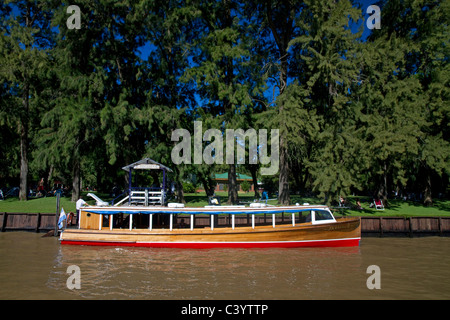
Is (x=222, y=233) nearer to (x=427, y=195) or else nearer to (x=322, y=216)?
(x=322, y=216)

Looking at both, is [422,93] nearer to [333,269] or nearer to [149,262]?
[333,269]

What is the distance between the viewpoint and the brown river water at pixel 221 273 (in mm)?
11414

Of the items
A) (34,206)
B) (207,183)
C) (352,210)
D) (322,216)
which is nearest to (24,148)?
(34,206)

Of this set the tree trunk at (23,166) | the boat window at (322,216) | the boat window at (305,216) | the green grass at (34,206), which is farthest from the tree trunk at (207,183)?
the tree trunk at (23,166)

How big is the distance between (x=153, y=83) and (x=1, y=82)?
1447 centimetres

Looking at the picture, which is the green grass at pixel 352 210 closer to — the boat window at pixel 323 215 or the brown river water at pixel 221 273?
the brown river water at pixel 221 273

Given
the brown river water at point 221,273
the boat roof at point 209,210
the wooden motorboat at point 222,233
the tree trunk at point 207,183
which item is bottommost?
the brown river water at point 221,273

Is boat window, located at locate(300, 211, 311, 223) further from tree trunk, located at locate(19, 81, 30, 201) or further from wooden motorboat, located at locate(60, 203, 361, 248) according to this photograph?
tree trunk, located at locate(19, 81, 30, 201)

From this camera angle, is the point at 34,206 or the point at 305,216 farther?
the point at 34,206

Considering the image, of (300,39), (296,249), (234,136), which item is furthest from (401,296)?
(300,39)

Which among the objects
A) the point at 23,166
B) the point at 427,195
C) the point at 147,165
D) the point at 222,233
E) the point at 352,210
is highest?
the point at 23,166

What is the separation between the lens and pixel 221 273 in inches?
545

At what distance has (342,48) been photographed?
30312mm
